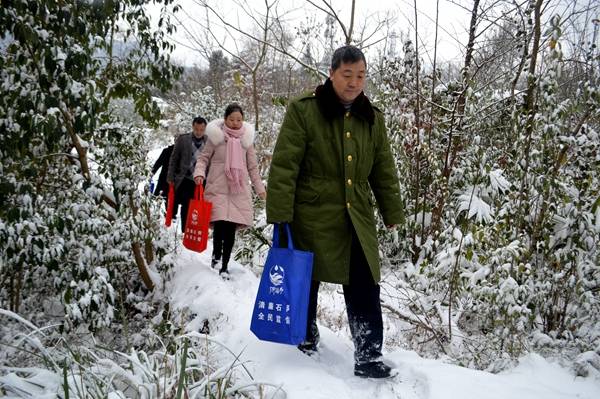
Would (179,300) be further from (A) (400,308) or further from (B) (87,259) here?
(A) (400,308)

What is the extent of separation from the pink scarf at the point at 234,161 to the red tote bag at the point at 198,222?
30 centimetres

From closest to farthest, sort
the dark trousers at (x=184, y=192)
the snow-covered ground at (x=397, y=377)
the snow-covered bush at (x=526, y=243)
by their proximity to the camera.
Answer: the snow-covered ground at (x=397, y=377) → the snow-covered bush at (x=526, y=243) → the dark trousers at (x=184, y=192)

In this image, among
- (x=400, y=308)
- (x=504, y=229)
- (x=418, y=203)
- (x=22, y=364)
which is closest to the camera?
(x=22, y=364)

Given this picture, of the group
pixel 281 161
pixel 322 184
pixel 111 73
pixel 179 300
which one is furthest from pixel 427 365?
pixel 111 73

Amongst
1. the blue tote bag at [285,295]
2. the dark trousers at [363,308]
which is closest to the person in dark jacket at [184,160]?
the blue tote bag at [285,295]

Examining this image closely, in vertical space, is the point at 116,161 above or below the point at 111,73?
below

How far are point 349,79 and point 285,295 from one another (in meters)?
1.17

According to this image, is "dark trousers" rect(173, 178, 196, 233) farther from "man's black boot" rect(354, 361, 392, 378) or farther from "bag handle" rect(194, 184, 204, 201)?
"man's black boot" rect(354, 361, 392, 378)

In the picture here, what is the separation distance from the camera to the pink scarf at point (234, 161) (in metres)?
4.44

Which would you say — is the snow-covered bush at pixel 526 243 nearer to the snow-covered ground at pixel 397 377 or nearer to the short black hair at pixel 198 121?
the snow-covered ground at pixel 397 377

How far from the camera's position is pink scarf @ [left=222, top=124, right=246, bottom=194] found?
444cm

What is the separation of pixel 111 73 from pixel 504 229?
12.2ft

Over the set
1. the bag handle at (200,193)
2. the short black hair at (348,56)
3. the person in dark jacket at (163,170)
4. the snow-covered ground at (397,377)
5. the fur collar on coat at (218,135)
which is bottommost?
the snow-covered ground at (397,377)

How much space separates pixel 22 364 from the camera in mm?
3396
